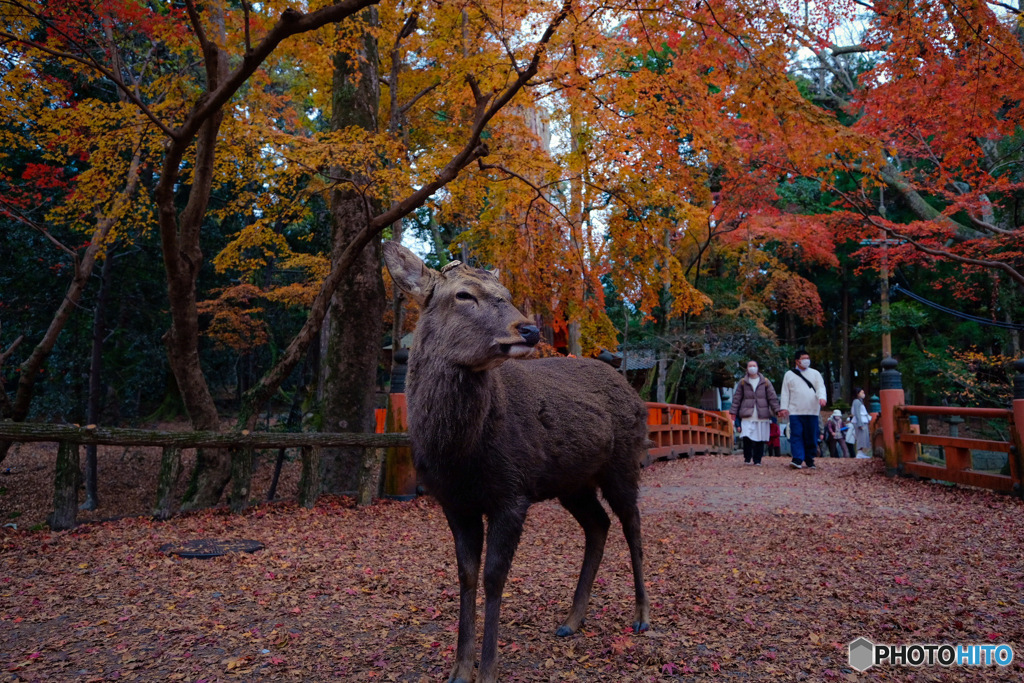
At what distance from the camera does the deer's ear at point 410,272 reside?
336 cm

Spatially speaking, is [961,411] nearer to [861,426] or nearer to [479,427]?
[479,427]

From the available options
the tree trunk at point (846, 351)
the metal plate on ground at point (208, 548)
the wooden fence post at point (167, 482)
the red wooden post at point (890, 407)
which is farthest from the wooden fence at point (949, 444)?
the tree trunk at point (846, 351)

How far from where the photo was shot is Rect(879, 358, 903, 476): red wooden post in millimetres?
10367

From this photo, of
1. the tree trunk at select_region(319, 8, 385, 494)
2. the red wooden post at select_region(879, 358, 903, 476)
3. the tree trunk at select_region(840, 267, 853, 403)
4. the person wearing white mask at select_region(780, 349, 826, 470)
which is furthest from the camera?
the tree trunk at select_region(840, 267, 853, 403)

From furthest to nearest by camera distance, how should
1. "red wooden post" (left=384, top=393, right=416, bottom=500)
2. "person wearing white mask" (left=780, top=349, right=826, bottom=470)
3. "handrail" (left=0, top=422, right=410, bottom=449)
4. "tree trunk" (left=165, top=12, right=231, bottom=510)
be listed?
"person wearing white mask" (left=780, top=349, right=826, bottom=470), "red wooden post" (left=384, top=393, right=416, bottom=500), "tree trunk" (left=165, top=12, right=231, bottom=510), "handrail" (left=0, top=422, right=410, bottom=449)

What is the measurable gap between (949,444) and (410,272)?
8.77 m

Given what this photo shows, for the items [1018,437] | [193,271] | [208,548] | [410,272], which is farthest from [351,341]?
[1018,437]

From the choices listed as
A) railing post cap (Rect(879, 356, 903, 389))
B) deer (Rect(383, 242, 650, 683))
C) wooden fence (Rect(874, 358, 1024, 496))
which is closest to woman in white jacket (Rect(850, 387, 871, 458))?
wooden fence (Rect(874, 358, 1024, 496))

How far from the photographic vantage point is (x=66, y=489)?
6.45 m

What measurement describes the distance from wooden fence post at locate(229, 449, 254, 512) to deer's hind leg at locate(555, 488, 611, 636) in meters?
4.89

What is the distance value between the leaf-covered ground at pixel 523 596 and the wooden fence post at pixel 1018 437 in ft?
1.33

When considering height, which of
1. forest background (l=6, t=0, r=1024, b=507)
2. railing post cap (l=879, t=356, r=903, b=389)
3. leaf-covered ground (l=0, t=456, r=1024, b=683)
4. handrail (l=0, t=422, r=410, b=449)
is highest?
forest background (l=6, t=0, r=1024, b=507)

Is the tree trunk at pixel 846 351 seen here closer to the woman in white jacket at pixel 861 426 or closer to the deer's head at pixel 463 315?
the woman in white jacket at pixel 861 426

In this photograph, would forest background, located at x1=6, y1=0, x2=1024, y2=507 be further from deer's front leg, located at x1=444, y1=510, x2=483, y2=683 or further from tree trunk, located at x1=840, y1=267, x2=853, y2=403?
tree trunk, located at x1=840, y1=267, x2=853, y2=403
